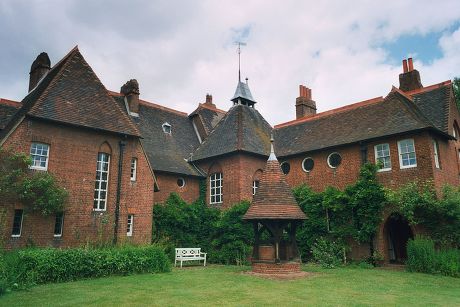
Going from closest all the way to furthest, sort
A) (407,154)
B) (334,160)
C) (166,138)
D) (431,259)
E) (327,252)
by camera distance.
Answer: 1. (431,259)
2. (407,154)
3. (327,252)
4. (334,160)
5. (166,138)

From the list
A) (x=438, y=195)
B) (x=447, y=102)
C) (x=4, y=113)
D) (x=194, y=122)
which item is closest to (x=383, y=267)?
(x=438, y=195)

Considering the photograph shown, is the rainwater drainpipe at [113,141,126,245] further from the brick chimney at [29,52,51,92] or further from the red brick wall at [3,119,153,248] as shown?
the brick chimney at [29,52,51,92]

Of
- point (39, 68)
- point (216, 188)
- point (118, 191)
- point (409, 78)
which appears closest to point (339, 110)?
point (409, 78)

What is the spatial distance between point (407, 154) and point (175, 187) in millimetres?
13814

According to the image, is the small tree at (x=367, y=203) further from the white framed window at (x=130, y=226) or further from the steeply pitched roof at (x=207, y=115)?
the steeply pitched roof at (x=207, y=115)

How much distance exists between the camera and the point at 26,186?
15.1 m

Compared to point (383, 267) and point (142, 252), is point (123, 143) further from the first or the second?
point (383, 267)

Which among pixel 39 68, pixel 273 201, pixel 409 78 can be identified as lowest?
pixel 273 201

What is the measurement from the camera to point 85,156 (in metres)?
18.0

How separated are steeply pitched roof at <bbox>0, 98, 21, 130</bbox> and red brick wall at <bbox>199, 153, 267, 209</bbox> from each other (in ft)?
40.9

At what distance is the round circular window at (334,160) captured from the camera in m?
22.0

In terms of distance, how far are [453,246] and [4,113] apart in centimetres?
2408

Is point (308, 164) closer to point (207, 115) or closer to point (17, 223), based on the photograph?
point (207, 115)

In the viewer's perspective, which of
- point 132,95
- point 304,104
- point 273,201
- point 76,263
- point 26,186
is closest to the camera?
point 76,263
